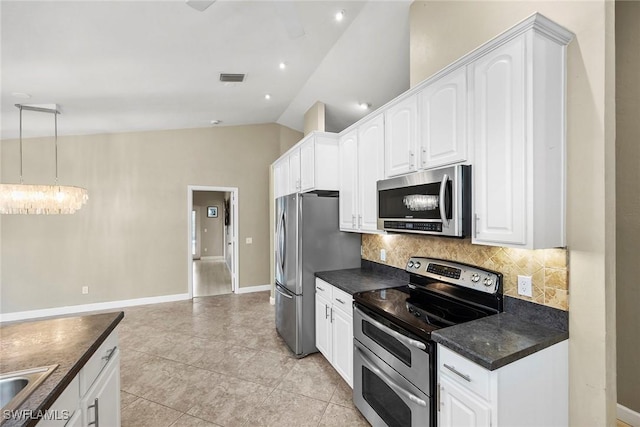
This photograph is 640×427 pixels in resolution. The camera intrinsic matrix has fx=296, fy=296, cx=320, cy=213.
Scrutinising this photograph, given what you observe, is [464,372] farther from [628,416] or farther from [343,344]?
[628,416]

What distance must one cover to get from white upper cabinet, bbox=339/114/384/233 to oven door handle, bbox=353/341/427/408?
0.99 m

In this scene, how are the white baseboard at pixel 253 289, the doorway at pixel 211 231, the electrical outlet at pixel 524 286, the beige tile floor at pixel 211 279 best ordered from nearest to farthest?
the electrical outlet at pixel 524 286 → the white baseboard at pixel 253 289 → the beige tile floor at pixel 211 279 → the doorway at pixel 211 231

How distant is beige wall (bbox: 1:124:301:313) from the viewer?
4590mm

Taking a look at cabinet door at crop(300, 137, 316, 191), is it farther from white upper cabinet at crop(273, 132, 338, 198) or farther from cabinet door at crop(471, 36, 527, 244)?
cabinet door at crop(471, 36, 527, 244)

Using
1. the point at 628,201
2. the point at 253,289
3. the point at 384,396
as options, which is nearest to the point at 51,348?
the point at 384,396

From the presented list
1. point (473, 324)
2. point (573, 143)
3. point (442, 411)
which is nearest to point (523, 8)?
point (573, 143)

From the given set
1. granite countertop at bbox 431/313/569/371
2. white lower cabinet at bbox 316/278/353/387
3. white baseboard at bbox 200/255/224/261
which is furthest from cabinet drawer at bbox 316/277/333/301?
white baseboard at bbox 200/255/224/261

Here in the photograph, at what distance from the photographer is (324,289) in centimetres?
298

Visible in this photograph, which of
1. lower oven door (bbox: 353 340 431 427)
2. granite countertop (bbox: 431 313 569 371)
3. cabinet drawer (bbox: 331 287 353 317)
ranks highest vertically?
granite countertop (bbox: 431 313 569 371)

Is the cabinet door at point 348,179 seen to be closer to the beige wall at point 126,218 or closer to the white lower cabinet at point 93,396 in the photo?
the white lower cabinet at point 93,396

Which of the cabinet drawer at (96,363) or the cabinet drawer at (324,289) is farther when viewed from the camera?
the cabinet drawer at (324,289)

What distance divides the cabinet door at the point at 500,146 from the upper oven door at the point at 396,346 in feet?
2.29

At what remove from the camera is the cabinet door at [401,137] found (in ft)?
6.93

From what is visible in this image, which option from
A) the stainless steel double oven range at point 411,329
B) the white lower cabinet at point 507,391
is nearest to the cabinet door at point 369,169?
the stainless steel double oven range at point 411,329
